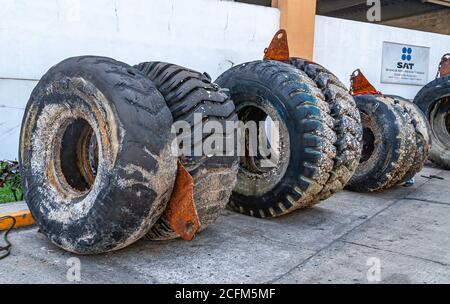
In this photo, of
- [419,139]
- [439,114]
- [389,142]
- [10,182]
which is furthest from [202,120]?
[439,114]

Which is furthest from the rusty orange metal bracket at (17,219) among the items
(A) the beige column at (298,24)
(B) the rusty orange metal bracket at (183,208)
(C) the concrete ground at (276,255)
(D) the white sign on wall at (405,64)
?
(D) the white sign on wall at (405,64)

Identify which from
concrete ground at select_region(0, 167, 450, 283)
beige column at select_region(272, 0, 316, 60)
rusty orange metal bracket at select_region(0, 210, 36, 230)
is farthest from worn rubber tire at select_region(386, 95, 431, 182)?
rusty orange metal bracket at select_region(0, 210, 36, 230)

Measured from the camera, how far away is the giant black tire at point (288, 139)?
11.5ft

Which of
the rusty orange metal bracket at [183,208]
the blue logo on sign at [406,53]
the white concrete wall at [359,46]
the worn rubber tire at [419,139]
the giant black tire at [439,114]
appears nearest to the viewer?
the rusty orange metal bracket at [183,208]

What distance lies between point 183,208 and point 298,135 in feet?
4.43

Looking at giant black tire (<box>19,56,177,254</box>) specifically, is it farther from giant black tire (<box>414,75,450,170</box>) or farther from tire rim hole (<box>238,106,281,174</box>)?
giant black tire (<box>414,75,450,170</box>)

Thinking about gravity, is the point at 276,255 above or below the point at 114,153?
below

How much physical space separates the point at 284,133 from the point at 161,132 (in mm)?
1430

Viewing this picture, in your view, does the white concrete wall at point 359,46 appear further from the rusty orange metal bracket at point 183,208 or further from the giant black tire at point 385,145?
the rusty orange metal bracket at point 183,208

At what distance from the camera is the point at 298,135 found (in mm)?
3557

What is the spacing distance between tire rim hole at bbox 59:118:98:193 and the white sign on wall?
22.7ft

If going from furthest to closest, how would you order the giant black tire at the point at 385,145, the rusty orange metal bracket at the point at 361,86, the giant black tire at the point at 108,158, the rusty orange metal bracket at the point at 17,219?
the rusty orange metal bracket at the point at 361,86, the giant black tire at the point at 385,145, the rusty orange metal bracket at the point at 17,219, the giant black tire at the point at 108,158

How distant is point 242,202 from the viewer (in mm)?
3922

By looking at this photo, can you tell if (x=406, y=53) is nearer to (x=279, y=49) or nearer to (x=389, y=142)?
(x=389, y=142)
